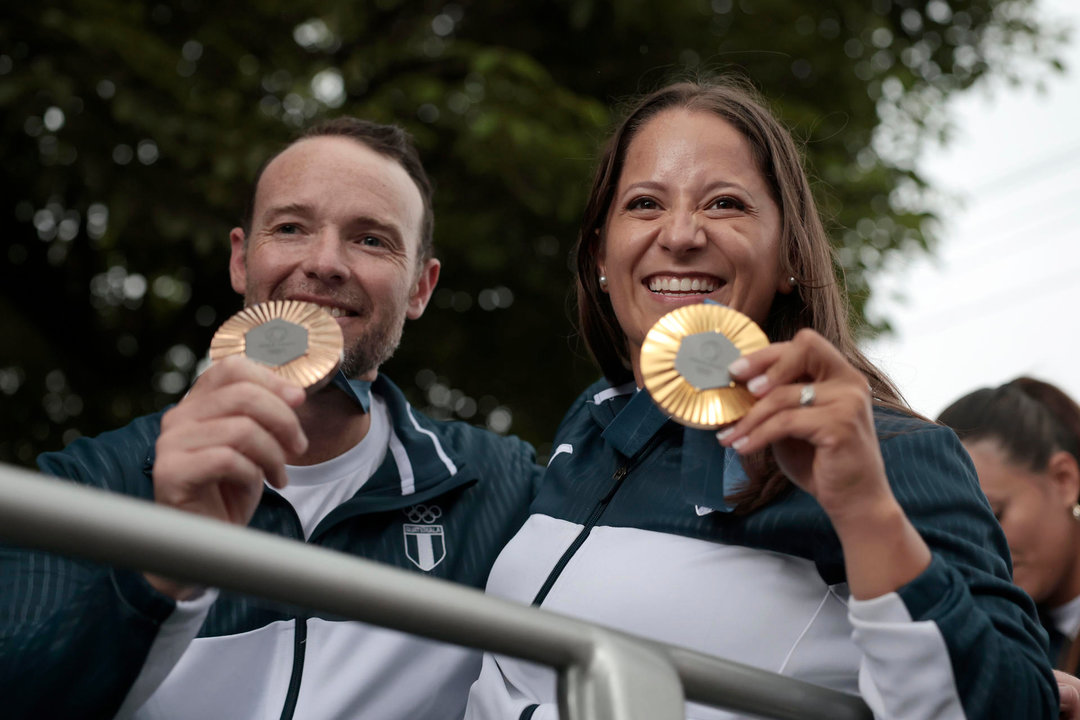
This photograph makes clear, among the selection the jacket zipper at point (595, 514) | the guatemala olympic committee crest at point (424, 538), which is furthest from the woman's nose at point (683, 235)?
the guatemala olympic committee crest at point (424, 538)

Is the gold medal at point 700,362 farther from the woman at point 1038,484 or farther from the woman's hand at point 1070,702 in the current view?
the woman at point 1038,484

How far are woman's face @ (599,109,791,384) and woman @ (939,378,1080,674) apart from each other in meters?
1.62

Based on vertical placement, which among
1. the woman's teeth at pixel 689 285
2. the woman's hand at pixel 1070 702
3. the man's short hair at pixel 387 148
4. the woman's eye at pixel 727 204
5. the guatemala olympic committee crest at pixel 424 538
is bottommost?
the woman's hand at pixel 1070 702

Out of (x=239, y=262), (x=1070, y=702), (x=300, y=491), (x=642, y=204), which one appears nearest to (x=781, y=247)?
(x=642, y=204)

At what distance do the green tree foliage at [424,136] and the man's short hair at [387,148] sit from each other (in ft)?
4.00

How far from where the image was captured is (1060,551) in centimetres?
379

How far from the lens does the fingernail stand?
1.73m

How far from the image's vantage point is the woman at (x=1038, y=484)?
3.75m

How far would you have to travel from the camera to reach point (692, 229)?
2406 millimetres

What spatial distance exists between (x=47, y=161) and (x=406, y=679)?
3.78 m

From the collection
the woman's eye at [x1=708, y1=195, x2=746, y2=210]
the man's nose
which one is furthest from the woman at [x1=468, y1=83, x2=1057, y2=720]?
the man's nose

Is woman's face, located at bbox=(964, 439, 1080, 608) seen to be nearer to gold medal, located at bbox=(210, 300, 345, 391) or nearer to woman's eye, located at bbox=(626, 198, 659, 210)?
woman's eye, located at bbox=(626, 198, 659, 210)

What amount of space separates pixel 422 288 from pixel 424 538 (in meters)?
1.10

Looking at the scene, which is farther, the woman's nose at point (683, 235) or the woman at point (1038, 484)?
the woman at point (1038, 484)
